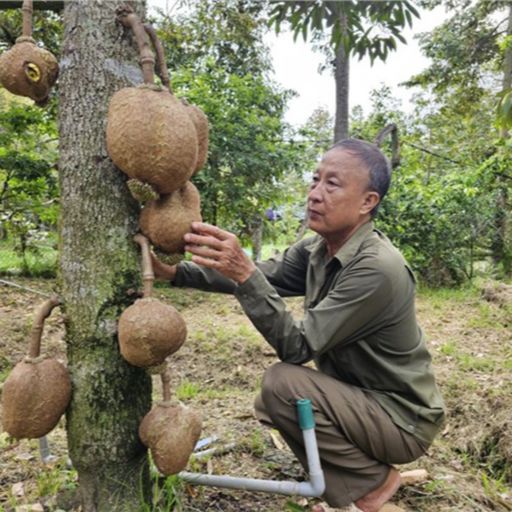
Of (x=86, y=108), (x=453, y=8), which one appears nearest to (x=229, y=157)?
(x=86, y=108)

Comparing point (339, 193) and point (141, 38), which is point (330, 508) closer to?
point (339, 193)

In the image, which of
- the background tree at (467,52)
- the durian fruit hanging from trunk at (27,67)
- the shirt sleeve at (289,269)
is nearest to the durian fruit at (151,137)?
the durian fruit hanging from trunk at (27,67)

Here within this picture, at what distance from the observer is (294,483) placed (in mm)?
1651

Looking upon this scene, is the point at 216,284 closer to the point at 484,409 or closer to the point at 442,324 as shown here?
the point at 484,409

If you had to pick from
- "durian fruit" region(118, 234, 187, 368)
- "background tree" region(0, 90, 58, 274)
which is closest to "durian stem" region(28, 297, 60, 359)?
"durian fruit" region(118, 234, 187, 368)

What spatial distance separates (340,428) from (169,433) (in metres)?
0.73

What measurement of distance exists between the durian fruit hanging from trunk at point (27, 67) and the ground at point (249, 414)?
3.80ft

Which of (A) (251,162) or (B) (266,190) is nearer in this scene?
(A) (251,162)

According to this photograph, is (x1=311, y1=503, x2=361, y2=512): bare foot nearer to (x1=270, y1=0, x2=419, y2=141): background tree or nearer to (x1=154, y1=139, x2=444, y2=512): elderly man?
(x1=154, y1=139, x2=444, y2=512): elderly man

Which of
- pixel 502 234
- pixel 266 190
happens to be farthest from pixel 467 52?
pixel 266 190

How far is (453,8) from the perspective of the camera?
10922 mm

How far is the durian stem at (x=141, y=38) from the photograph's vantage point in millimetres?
1302

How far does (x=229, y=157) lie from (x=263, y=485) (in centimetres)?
530

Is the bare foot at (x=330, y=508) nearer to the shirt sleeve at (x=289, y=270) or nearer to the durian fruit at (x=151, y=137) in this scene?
the shirt sleeve at (x=289, y=270)
